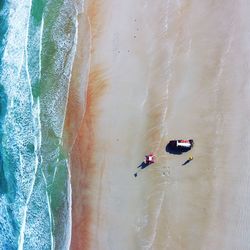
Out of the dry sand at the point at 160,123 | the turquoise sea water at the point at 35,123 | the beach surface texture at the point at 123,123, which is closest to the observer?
the dry sand at the point at 160,123

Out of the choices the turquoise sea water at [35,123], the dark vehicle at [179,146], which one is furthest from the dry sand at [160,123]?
the turquoise sea water at [35,123]

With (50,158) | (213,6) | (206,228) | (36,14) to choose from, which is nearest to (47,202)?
(50,158)

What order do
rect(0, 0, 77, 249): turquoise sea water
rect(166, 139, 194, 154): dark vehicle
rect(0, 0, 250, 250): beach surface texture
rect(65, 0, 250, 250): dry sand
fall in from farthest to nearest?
rect(0, 0, 77, 249): turquoise sea water < rect(166, 139, 194, 154): dark vehicle < rect(0, 0, 250, 250): beach surface texture < rect(65, 0, 250, 250): dry sand

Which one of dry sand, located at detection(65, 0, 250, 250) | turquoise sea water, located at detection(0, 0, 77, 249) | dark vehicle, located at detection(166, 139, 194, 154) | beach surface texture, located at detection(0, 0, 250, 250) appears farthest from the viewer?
turquoise sea water, located at detection(0, 0, 77, 249)

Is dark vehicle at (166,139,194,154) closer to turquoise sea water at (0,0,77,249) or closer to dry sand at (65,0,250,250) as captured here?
dry sand at (65,0,250,250)

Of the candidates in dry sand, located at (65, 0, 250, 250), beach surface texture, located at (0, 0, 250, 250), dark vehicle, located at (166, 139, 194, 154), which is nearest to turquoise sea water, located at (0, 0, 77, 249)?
beach surface texture, located at (0, 0, 250, 250)

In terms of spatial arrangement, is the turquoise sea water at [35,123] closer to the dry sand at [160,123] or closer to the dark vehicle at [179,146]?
the dry sand at [160,123]
